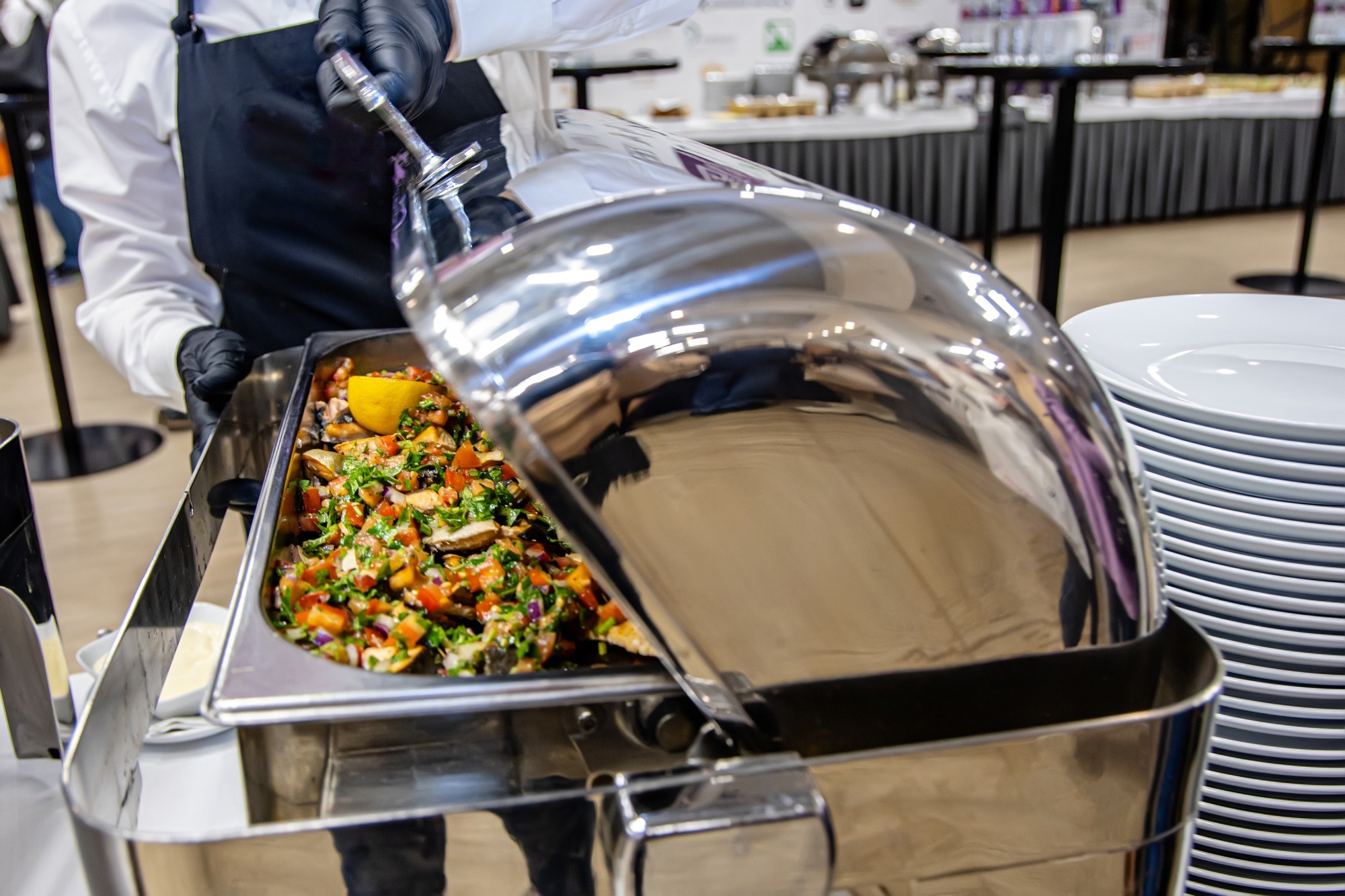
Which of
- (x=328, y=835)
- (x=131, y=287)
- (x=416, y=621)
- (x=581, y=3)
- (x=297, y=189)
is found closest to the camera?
(x=328, y=835)

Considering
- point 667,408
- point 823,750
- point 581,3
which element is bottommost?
point 823,750

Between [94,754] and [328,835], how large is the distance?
0.12 meters

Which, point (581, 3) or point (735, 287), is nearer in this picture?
point (735, 287)

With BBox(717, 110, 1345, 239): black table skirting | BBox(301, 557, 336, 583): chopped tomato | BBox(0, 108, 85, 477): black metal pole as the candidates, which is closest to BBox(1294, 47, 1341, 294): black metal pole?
BBox(717, 110, 1345, 239): black table skirting

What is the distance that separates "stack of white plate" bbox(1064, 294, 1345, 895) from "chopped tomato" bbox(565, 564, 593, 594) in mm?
336

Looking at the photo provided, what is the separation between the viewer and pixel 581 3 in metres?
1.23

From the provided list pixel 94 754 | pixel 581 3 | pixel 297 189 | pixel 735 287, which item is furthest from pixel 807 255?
pixel 297 189

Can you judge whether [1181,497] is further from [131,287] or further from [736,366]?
[131,287]

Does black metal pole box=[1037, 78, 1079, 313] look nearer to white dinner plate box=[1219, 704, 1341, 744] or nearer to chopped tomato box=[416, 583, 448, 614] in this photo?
white dinner plate box=[1219, 704, 1341, 744]

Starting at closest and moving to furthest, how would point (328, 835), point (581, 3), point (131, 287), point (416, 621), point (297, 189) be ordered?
point (328, 835) → point (416, 621) → point (581, 3) → point (297, 189) → point (131, 287)

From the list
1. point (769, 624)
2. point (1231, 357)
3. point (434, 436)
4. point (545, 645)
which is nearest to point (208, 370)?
point (434, 436)

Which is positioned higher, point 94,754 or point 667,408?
point 667,408

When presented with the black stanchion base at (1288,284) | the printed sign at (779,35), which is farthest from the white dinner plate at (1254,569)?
the printed sign at (779,35)

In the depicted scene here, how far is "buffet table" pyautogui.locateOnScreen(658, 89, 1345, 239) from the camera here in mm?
4777
